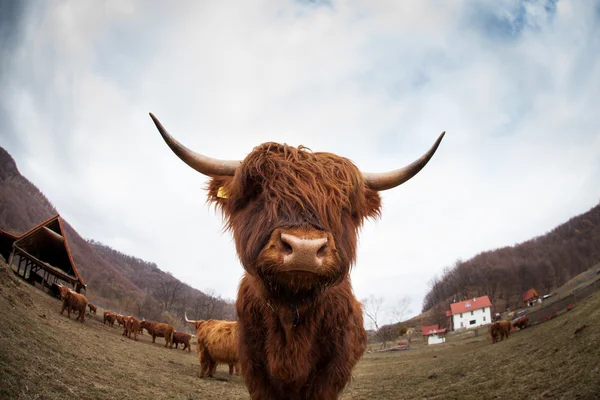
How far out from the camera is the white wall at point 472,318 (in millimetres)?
59281

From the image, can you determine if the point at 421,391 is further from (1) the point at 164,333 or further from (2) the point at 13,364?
(1) the point at 164,333

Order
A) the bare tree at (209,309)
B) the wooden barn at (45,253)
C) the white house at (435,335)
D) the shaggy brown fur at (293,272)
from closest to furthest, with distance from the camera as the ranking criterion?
the shaggy brown fur at (293,272) → the wooden barn at (45,253) → the white house at (435,335) → the bare tree at (209,309)

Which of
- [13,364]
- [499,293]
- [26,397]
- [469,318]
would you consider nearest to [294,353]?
[26,397]

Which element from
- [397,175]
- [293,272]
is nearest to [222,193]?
[293,272]

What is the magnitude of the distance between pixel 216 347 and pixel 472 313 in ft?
212

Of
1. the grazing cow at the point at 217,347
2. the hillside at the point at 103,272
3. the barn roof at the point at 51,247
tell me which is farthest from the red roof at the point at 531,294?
the barn roof at the point at 51,247

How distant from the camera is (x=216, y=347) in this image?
10969mm

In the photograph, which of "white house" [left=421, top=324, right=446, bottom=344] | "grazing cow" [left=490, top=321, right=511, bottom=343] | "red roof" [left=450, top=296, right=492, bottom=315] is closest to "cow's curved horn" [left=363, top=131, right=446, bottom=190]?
"grazing cow" [left=490, top=321, right=511, bottom=343]

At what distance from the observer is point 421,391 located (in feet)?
30.8

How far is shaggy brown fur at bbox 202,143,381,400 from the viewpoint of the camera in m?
2.34

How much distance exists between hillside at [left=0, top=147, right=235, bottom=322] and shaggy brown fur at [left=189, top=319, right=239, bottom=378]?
Result: 16.7 metres

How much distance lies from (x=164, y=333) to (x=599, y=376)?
22020mm

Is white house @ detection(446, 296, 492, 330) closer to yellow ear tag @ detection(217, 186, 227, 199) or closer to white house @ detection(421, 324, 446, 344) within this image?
white house @ detection(421, 324, 446, 344)

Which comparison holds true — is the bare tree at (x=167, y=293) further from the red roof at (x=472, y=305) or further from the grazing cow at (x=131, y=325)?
the red roof at (x=472, y=305)
